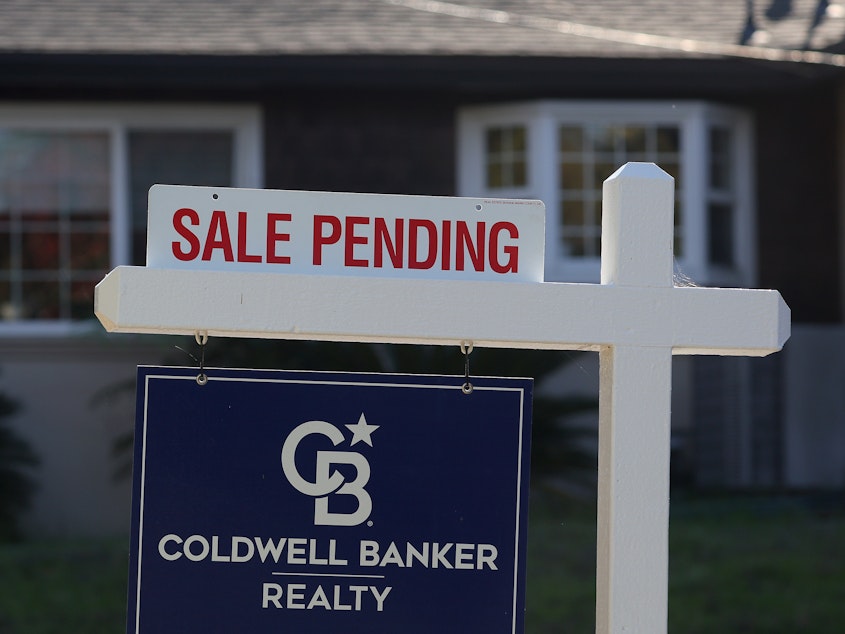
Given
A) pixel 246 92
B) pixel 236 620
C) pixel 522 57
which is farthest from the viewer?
pixel 246 92

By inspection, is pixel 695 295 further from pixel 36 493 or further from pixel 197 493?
pixel 36 493

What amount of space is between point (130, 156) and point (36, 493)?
279 cm

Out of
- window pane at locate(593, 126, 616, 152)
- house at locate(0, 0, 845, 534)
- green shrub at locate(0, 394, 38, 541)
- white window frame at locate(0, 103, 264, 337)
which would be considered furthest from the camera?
window pane at locate(593, 126, 616, 152)

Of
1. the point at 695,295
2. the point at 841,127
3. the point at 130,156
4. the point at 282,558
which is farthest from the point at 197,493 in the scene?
the point at 841,127

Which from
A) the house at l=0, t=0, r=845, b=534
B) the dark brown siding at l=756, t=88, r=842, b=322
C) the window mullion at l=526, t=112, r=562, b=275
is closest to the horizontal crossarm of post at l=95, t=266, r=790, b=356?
the house at l=0, t=0, r=845, b=534

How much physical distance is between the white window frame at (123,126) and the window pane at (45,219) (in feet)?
0.39

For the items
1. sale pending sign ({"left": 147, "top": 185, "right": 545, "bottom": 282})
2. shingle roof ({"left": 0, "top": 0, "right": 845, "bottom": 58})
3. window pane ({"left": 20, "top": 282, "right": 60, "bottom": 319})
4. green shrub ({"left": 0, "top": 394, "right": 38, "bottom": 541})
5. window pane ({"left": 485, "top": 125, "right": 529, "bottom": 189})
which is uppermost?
shingle roof ({"left": 0, "top": 0, "right": 845, "bottom": 58})

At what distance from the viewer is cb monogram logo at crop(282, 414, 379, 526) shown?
2512 millimetres

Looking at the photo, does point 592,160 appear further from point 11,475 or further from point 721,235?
point 11,475

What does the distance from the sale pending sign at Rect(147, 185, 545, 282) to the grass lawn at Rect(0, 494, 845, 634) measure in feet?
10.9

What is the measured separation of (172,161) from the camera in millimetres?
9703

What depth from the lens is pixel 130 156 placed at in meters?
9.66

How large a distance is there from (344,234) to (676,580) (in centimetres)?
419

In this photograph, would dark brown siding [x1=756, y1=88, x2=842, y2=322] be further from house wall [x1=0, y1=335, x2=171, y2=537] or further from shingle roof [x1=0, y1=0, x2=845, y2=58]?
house wall [x1=0, y1=335, x2=171, y2=537]
